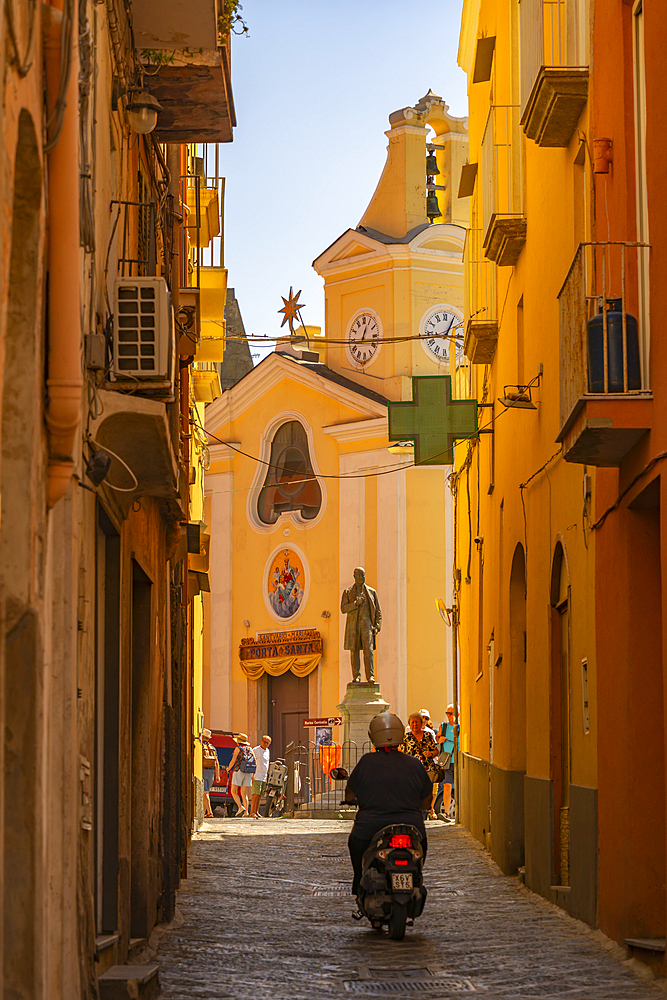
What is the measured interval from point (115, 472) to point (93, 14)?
8.02ft

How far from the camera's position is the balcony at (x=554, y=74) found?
10.9 meters

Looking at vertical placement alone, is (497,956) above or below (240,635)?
below

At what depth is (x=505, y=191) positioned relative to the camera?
15500mm

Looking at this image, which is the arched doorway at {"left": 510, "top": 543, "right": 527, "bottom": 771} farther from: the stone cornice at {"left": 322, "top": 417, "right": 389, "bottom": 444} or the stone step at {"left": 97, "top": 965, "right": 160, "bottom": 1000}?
the stone cornice at {"left": 322, "top": 417, "right": 389, "bottom": 444}

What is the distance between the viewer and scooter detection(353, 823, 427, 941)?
10016 millimetres

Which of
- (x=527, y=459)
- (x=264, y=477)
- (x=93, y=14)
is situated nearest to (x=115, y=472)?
(x=93, y=14)

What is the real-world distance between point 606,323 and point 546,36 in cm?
393

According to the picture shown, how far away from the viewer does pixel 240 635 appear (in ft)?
136

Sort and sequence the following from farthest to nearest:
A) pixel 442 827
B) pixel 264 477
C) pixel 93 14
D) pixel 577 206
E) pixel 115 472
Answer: pixel 264 477
pixel 442 827
pixel 577 206
pixel 115 472
pixel 93 14

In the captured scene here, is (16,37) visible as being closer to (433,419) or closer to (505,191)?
(505,191)

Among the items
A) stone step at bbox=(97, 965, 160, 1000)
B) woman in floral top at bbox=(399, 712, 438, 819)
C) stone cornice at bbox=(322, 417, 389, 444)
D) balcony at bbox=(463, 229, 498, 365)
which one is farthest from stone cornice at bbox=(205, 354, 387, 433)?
stone step at bbox=(97, 965, 160, 1000)

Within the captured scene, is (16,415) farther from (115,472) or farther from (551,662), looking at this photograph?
(551,662)

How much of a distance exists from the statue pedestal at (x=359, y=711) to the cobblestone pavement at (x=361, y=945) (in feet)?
45.7

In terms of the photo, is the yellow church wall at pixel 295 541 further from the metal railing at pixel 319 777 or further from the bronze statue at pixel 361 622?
the bronze statue at pixel 361 622
